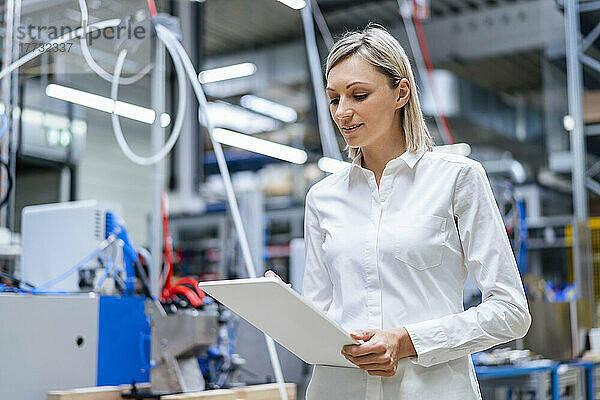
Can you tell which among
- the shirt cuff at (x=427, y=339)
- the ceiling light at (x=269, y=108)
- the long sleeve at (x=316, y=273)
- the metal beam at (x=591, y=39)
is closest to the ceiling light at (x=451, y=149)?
the long sleeve at (x=316, y=273)

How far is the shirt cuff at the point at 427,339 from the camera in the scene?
3.94ft

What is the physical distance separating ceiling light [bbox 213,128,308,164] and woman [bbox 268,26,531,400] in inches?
304

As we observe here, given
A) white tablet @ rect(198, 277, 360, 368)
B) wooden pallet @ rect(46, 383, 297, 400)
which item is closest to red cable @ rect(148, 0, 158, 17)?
wooden pallet @ rect(46, 383, 297, 400)

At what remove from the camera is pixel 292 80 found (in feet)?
34.5

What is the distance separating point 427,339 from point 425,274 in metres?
0.12

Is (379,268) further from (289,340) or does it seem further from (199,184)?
(199,184)

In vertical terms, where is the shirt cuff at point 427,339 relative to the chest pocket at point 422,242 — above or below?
below

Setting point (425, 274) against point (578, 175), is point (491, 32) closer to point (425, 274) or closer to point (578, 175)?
point (578, 175)

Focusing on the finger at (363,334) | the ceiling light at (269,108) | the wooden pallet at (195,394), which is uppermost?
the ceiling light at (269,108)

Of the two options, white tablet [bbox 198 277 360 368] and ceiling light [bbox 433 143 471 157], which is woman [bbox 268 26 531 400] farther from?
ceiling light [bbox 433 143 471 157]

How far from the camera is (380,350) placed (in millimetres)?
1165

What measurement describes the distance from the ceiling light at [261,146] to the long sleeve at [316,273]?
301 inches

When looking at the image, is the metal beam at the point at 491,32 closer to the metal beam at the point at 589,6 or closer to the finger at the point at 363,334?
the metal beam at the point at 589,6

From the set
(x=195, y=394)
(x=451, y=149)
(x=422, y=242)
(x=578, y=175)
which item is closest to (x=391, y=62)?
(x=422, y=242)
